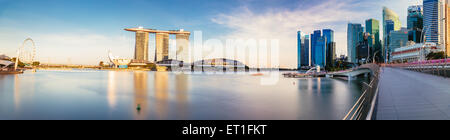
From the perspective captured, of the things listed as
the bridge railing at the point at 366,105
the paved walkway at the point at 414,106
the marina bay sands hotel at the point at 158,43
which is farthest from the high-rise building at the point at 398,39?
the bridge railing at the point at 366,105

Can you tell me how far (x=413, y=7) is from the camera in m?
120

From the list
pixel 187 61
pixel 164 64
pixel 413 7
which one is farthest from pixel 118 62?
pixel 413 7

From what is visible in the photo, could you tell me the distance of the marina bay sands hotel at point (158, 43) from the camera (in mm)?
123562

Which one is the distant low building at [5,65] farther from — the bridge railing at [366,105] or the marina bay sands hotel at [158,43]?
the bridge railing at [366,105]

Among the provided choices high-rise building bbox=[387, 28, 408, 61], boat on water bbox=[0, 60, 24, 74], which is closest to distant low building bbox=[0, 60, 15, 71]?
boat on water bbox=[0, 60, 24, 74]

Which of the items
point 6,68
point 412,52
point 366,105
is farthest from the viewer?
point 412,52

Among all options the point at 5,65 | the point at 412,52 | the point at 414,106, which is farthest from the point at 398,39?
the point at 5,65

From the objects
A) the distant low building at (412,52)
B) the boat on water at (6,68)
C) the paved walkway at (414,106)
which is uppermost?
the distant low building at (412,52)

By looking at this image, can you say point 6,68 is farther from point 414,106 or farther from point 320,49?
point 320,49

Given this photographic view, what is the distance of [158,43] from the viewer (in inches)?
5039
